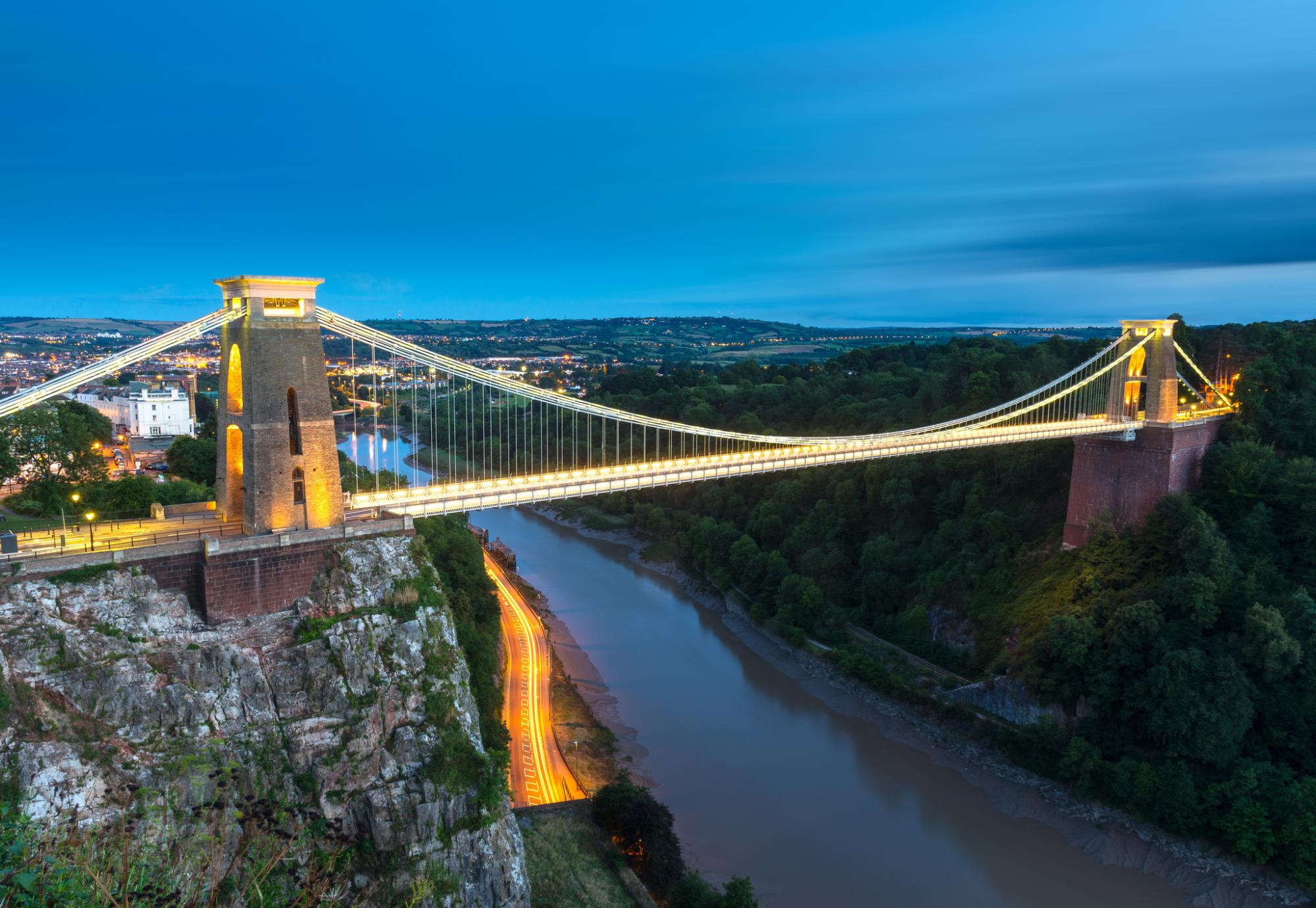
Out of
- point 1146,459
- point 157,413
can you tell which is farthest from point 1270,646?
point 157,413

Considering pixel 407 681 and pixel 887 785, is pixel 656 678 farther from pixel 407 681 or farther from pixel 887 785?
pixel 407 681

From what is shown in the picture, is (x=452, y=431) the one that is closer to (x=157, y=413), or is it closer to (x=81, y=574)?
(x=157, y=413)

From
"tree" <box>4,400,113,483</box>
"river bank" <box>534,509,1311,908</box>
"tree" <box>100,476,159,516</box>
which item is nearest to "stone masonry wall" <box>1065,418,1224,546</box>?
"river bank" <box>534,509,1311,908</box>

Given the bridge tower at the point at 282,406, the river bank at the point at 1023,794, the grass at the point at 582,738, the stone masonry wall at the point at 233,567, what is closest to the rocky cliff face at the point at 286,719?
the stone masonry wall at the point at 233,567

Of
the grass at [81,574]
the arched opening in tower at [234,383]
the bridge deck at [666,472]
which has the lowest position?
the grass at [81,574]

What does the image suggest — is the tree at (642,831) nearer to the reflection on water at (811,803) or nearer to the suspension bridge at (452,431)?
the reflection on water at (811,803)

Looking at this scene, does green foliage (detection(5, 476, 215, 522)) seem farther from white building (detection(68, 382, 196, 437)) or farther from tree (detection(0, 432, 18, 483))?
white building (detection(68, 382, 196, 437))
